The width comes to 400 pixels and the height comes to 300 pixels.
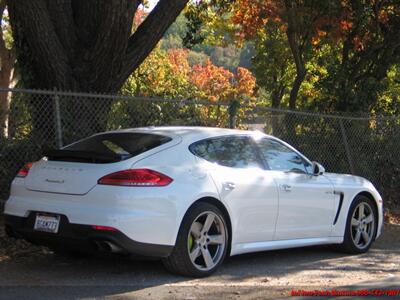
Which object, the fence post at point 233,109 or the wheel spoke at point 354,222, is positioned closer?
the wheel spoke at point 354,222

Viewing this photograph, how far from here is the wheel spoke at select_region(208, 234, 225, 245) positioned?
20.8 feet

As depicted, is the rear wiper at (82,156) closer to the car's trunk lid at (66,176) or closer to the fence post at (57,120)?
the car's trunk lid at (66,176)

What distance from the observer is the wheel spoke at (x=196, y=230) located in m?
6.17

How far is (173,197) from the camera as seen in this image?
19.3 feet

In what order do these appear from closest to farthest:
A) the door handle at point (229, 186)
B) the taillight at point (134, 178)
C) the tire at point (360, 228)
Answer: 1. the taillight at point (134, 178)
2. the door handle at point (229, 186)
3. the tire at point (360, 228)

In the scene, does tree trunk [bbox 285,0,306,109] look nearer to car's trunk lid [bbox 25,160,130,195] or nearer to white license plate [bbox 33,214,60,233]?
car's trunk lid [bbox 25,160,130,195]

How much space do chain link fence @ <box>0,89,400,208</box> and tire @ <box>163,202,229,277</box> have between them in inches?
105

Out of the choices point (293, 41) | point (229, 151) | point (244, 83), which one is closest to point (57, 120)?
point (229, 151)

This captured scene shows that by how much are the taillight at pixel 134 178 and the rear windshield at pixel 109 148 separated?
0.19m

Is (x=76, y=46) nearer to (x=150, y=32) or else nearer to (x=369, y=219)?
(x=150, y=32)

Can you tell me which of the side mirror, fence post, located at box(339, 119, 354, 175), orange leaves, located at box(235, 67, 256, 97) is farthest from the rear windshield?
orange leaves, located at box(235, 67, 256, 97)

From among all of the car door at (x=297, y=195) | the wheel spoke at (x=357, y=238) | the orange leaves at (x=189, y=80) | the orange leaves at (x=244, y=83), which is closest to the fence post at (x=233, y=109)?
the car door at (x=297, y=195)

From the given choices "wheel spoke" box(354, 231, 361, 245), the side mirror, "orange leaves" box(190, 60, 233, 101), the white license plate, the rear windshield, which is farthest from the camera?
"orange leaves" box(190, 60, 233, 101)

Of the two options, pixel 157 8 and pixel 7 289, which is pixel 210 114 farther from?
pixel 7 289
